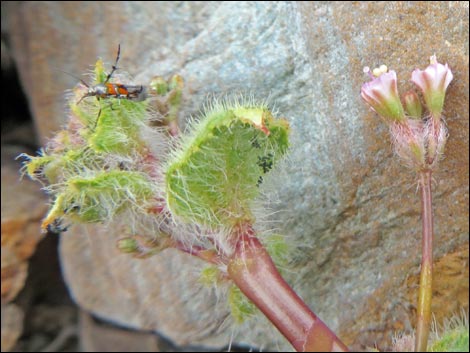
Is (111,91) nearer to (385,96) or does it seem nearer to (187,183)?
(187,183)

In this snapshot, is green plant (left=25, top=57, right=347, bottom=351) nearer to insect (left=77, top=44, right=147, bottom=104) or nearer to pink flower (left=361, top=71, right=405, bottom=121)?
insect (left=77, top=44, right=147, bottom=104)

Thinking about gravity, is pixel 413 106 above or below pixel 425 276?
above

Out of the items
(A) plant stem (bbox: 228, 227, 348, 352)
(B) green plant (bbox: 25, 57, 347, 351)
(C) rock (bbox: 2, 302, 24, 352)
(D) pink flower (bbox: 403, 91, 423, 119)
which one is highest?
(D) pink flower (bbox: 403, 91, 423, 119)

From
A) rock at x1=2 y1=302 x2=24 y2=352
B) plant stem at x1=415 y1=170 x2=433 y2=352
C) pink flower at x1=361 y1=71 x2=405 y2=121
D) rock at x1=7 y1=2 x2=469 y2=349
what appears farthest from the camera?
rock at x1=2 y1=302 x2=24 y2=352

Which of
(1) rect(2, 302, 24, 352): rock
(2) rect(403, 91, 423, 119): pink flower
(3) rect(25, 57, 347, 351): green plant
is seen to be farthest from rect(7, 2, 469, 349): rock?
(1) rect(2, 302, 24, 352): rock

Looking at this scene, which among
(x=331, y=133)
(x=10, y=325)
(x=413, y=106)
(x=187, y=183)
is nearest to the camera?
(x=187, y=183)

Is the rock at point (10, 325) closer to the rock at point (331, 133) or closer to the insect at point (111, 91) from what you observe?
the rock at point (331, 133)

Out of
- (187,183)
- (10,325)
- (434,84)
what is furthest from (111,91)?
(10,325)

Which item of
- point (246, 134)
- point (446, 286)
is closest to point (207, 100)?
point (246, 134)
